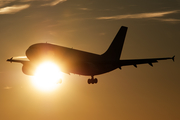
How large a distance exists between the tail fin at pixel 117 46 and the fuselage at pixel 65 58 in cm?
1332

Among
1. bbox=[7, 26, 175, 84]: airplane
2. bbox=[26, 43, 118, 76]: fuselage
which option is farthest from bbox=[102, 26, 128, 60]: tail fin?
bbox=[26, 43, 118, 76]: fuselage

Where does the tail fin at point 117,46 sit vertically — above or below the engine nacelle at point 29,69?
above

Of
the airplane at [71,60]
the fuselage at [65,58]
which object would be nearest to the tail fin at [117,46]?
the airplane at [71,60]

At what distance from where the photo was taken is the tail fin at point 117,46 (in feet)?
296

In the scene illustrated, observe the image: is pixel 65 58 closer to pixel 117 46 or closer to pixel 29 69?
pixel 29 69

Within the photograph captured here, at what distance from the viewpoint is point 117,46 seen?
9269 cm

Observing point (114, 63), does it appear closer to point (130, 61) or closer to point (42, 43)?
point (130, 61)

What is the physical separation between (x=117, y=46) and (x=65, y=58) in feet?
81.4

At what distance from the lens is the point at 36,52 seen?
69812mm

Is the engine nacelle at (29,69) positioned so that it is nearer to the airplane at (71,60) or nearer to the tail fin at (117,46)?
the airplane at (71,60)

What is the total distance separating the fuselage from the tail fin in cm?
1332

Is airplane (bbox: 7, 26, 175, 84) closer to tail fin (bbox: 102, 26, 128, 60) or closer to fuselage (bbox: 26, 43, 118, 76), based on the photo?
fuselage (bbox: 26, 43, 118, 76)

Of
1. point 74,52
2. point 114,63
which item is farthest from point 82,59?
point 114,63

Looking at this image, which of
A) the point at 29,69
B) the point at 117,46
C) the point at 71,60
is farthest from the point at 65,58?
the point at 117,46
